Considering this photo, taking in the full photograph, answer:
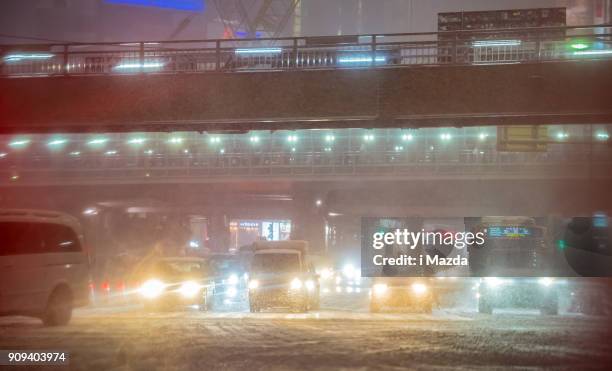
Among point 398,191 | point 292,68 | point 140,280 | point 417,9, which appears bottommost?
point 140,280

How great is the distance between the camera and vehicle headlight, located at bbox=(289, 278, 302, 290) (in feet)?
80.3

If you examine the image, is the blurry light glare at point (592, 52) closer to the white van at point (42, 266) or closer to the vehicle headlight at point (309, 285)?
the vehicle headlight at point (309, 285)

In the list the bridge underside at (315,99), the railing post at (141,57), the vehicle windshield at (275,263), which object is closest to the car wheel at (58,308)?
the bridge underside at (315,99)

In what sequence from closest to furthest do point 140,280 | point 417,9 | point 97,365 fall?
point 97,365 < point 140,280 < point 417,9

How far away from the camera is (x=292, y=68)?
20719 millimetres

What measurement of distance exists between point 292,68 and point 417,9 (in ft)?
157

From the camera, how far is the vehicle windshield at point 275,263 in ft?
85.7

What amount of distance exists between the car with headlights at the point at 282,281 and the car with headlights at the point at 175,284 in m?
1.76

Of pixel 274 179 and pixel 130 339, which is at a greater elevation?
pixel 274 179

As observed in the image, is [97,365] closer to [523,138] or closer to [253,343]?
[253,343]

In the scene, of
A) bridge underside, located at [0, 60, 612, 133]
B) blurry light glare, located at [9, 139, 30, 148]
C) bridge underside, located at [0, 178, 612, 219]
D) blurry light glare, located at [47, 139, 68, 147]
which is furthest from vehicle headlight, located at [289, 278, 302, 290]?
blurry light glare, located at [47, 139, 68, 147]

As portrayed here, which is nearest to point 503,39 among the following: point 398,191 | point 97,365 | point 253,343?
point 253,343

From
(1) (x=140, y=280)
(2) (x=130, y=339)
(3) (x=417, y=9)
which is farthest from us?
(3) (x=417, y=9)

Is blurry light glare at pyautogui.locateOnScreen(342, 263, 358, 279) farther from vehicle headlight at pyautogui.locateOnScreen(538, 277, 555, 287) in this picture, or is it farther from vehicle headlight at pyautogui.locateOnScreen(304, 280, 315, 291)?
vehicle headlight at pyautogui.locateOnScreen(538, 277, 555, 287)
